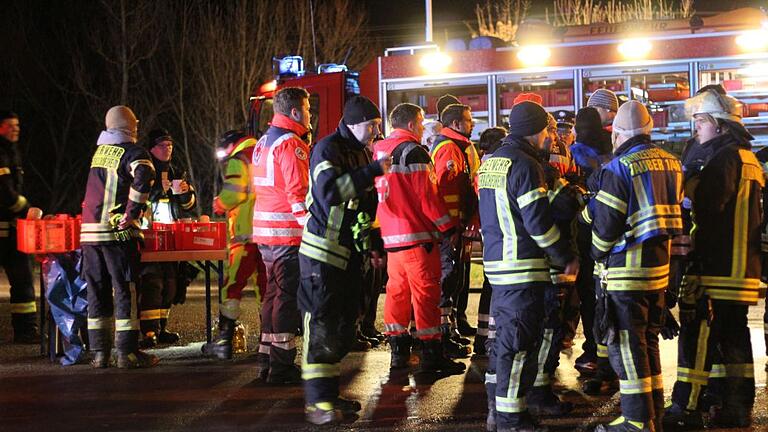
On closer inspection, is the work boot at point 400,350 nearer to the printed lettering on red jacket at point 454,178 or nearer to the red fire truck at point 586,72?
the printed lettering on red jacket at point 454,178

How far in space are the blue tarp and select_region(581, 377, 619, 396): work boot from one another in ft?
13.5

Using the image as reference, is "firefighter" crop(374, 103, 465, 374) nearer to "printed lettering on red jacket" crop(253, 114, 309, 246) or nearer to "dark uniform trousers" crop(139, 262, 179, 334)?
"printed lettering on red jacket" crop(253, 114, 309, 246)

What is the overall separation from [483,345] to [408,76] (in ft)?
16.9

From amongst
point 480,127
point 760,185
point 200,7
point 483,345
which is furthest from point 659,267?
point 200,7

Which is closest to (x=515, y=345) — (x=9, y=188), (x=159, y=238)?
(x=159, y=238)

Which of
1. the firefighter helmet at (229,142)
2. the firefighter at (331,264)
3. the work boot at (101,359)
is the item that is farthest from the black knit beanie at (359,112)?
the work boot at (101,359)

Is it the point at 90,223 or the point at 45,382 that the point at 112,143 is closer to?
the point at 90,223

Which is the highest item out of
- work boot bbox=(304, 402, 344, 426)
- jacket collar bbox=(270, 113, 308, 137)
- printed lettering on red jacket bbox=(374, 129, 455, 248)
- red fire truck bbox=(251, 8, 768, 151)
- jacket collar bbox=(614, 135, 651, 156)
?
red fire truck bbox=(251, 8, 768, 151)

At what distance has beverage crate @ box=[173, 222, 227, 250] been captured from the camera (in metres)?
8.51

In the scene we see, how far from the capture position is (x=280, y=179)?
23.3 feet

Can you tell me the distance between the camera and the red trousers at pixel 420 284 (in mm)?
7398

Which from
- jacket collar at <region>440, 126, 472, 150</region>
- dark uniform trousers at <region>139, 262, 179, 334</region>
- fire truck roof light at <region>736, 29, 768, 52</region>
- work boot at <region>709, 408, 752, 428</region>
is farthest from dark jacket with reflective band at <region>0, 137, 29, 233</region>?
fire truck roof light at <region>736, 29, 768, 52</region>

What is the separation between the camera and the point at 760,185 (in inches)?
237

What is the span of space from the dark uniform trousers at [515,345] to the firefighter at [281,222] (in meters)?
1.98
